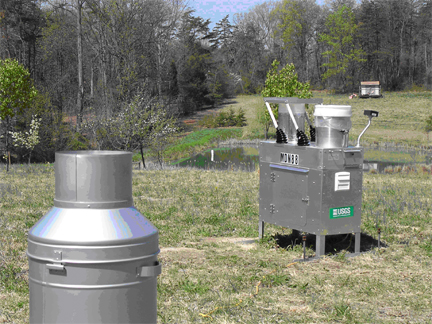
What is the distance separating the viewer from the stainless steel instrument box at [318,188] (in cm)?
697

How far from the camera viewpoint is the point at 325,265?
6.83 meters

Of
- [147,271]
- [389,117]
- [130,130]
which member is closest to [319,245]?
[147,271]

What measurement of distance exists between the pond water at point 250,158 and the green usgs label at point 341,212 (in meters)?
19.0

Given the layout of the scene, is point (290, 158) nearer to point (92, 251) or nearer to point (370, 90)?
point (92, 251)

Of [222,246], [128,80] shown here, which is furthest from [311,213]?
[128,80]

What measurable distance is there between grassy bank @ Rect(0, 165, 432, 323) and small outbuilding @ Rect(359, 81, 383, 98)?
56.0 metres

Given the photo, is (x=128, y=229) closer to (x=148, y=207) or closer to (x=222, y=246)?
(x=222, y=246)

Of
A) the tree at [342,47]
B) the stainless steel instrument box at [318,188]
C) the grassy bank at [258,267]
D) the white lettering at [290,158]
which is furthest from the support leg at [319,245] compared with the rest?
the tree at [342,47]

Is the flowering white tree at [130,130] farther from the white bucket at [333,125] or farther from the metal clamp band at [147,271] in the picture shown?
the metal clamp band at [147,271]

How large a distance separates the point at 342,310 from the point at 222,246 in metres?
3.03

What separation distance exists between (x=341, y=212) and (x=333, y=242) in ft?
3.77

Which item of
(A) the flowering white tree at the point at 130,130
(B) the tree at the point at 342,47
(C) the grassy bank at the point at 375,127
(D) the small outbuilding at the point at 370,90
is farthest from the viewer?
(B) the tree at the point at 342,47

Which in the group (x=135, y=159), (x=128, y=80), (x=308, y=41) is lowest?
(x=135, y=159)

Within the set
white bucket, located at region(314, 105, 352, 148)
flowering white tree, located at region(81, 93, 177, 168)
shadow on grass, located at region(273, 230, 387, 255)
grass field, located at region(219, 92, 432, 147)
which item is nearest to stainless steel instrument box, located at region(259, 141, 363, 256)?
white bucket, located at region(314, 105, 352, 148)
